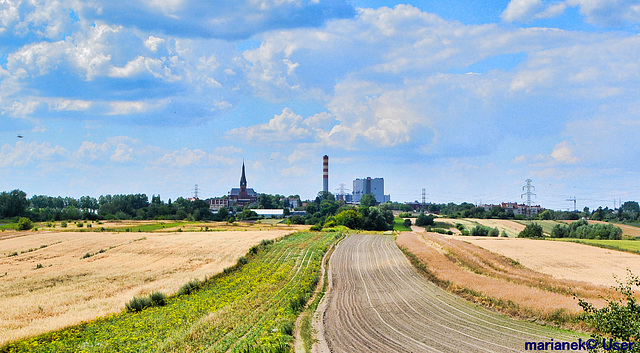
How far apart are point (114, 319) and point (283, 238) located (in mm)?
52443

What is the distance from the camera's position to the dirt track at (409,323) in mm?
18125

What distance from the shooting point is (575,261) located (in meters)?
53.9

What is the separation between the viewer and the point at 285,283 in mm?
33156

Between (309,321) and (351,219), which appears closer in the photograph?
(309,321)

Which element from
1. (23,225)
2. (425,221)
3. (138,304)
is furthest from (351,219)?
(138,304)

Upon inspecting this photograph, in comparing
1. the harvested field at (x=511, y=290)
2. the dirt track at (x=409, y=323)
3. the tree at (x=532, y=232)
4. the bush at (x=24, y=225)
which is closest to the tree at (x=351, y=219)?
the tree at (x=532, y=232)

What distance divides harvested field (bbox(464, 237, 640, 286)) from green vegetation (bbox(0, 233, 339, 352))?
92.2ft

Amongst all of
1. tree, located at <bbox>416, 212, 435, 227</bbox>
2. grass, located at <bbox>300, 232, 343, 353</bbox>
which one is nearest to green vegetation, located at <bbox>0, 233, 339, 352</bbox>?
grass, located at <bbox>300, 232, 343, 353</bbox>

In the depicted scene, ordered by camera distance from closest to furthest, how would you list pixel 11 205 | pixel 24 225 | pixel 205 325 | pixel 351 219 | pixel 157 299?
pixel 205 325
pixel 157 299
pixel 24 225
pixel 351 219
pixel 11 205

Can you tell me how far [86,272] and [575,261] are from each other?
57624 mm

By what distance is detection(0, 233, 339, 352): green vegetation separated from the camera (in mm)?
17703

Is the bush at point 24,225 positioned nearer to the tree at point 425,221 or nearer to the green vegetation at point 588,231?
the tree at point 425,221

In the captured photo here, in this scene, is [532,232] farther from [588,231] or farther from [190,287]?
[190,287]

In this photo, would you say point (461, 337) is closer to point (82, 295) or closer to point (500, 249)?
point (82, 295)
